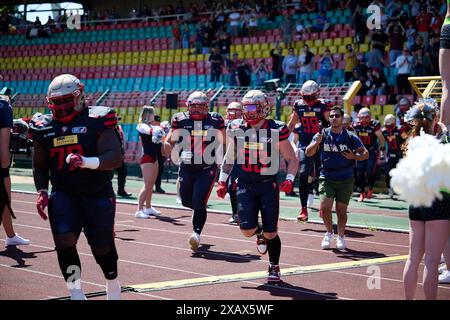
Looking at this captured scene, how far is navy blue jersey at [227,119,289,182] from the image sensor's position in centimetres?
771

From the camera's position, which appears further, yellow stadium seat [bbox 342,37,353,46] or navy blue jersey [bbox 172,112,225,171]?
yellow stadium seat [bbox 342,37,353,46]

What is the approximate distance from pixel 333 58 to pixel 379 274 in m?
15.7

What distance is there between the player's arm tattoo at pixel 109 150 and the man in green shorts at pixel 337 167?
4.30 m

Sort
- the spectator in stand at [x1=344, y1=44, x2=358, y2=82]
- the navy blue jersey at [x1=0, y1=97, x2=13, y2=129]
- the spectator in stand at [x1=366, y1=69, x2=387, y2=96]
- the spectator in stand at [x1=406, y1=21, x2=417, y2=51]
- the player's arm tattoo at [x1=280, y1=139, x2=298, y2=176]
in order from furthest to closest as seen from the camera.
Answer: the spectator in stand at [x1=344, y1=44, x2=358, y2=82], the spectator in stand at [x1=406, y1=21, x2=417, y2=51], the spectator in stand at [x1=366, y1=69, x2=387, y2=96], the player's arm tattoo at [x1=280, y1=139, x2=298, y2=176], the navy blue jersey at [x1=0, y1=97, x2=13, y2=129]

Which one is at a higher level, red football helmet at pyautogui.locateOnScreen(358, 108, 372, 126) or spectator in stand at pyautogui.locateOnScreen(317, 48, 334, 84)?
spectator in stand at pyautogui.locateOnScreen(317, 48, 334, 84)

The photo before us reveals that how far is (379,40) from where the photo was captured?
837 inches

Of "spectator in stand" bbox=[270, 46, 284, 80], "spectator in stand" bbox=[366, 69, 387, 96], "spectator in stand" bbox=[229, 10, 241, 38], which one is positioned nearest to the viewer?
"spectator in stand" bbox=[366, 69, 387, 96]

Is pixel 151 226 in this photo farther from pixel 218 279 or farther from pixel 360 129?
pixel 360 129

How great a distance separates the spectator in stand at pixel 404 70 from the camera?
19.6 meters

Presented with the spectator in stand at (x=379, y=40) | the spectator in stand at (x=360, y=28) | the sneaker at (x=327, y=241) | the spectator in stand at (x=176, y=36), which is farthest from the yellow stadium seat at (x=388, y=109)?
the spectator in stand at (x=176, y=36)

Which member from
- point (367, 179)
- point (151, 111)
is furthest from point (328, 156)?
point (367, 179)

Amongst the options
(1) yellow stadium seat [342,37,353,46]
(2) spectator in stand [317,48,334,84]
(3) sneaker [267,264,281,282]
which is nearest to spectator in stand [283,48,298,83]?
(2) spectator in stand [317,48,334,84]

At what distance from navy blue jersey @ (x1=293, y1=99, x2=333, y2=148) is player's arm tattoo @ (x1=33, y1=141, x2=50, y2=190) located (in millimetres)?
6732

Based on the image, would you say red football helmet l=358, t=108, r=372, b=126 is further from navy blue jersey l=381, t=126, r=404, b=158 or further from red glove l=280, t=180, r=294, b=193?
red glove l=280, t=180, r=294, b=193
